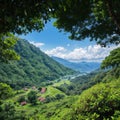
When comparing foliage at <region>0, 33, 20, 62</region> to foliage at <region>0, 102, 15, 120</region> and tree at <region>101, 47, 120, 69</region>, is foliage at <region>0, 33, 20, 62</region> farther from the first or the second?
foliage at <region>0, 102, 15, 120</region>

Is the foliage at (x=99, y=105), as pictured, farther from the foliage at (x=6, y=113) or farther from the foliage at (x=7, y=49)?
the foliage at (x=6, y=113)

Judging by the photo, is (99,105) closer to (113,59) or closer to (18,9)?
(18,9)

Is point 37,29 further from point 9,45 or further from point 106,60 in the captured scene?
point 106,60

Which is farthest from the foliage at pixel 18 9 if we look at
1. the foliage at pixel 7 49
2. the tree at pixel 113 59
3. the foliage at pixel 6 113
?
the foliage at pixel 6 113

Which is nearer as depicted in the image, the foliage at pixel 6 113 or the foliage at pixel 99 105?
the foliage at pixel 99 105

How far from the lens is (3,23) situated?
8.91 m

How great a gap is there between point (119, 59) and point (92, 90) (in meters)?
14.2

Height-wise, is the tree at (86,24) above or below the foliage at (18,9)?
above

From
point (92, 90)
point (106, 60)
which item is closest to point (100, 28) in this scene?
point (92, 90)

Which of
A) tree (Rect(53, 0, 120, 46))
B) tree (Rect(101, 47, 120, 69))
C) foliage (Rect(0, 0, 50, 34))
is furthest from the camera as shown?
tree (Rect(101, 47, 120, 69))

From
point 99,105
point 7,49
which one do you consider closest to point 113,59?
point 7,49

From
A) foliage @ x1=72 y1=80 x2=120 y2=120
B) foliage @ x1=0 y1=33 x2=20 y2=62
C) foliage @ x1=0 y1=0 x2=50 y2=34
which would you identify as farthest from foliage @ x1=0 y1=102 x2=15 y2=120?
foliage @ x1=0 y1=0 x2=50 y2=34

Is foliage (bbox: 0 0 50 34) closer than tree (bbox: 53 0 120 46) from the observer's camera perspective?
Yes

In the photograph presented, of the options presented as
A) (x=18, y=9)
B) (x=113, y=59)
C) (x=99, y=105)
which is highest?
(x=113, y=59)
